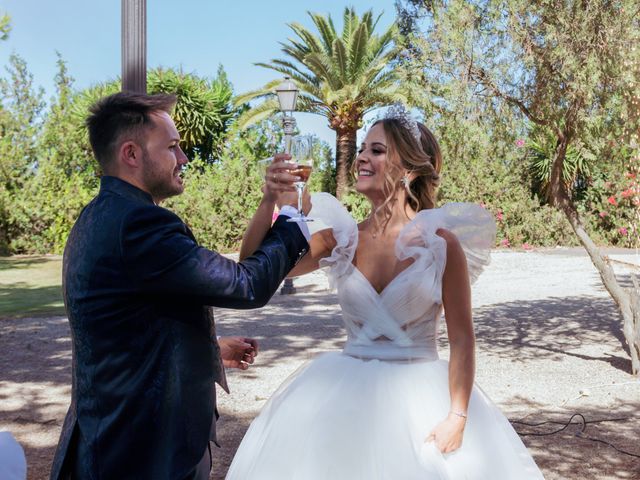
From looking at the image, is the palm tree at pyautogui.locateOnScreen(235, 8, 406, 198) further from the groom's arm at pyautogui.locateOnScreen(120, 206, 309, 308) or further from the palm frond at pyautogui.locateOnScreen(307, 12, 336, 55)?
the groom's arm at pyautogui.locateOnScreen(120, 206, 309, 308)

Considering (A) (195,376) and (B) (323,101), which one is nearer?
(A) (195,376)

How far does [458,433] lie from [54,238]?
22.6m

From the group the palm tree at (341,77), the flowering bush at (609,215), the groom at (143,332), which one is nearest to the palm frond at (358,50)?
the palm tree at (341,77)

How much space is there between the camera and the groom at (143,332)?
2.04m

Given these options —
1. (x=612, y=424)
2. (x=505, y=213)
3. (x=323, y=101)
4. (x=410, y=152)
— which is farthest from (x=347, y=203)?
(x=410, y=152)

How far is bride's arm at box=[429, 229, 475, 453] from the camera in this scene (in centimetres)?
269

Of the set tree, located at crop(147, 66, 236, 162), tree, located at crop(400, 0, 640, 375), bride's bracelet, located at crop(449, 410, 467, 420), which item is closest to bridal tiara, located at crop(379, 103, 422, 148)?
bride's bracelet, located at crop(449, 410, 467, 420)

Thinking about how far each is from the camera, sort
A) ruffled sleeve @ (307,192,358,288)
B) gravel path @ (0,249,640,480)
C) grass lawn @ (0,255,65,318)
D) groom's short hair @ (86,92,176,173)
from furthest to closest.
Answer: grass lawn @ (0,255,65,318) < gravel path @ (0,249,640,480) < ruffled sleeve @ (307,192,358,288) < groom's short hair @ (86,92,176,173)

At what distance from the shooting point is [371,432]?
9.02ft

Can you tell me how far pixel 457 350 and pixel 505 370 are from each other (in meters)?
5.73

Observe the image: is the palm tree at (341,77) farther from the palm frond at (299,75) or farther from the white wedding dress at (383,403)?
the white wedding dress at (383,403)

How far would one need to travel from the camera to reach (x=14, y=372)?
27.2 ft

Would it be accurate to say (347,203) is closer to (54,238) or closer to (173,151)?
(54,238)

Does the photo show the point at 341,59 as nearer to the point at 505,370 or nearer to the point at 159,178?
the point at 505,370
